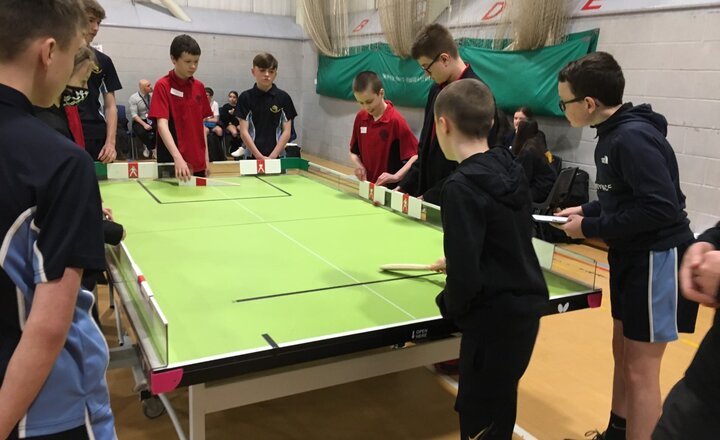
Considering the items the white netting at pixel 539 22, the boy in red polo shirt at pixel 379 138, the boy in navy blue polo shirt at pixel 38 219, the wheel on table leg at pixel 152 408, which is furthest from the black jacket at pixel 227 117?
the boy in navy blue polo shirt at pixel 38 219

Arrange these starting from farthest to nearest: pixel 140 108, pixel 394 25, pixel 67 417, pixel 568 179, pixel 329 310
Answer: pixel 140 108
pixel 394 25
pixel 568 179
pixel 329 310
pixel 67 417

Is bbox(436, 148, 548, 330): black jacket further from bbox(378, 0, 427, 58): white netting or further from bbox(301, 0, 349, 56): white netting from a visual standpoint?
bbox(301, 0, 349, 56): white netting

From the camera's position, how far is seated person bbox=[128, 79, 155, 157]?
9.38m

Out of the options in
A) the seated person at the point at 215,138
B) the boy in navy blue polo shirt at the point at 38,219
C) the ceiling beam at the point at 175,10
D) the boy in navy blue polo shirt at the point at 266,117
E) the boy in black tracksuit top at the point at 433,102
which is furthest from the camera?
the ceiling beam at the point at 175,10

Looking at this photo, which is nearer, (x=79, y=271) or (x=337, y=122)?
(x=79, y=271)

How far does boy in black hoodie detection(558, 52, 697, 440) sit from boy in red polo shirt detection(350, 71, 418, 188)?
5.29 feet

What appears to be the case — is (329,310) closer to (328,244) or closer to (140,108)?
→ (328,244)

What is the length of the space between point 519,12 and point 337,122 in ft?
16.4

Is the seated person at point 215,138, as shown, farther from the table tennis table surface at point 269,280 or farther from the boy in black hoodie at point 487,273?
the boy in black hoodie at point 487,273

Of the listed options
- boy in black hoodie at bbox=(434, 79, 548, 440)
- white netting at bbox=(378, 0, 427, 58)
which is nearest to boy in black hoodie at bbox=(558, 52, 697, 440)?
boy in black hoodie at bbox=(434, 79, 548, 440)

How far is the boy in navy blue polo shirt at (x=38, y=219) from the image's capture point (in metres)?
0.96

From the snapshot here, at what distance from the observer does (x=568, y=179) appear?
5.45 m

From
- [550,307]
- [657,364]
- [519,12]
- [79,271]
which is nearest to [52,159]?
[79,271]

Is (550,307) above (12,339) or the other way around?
the other way around
